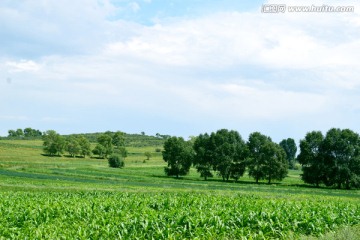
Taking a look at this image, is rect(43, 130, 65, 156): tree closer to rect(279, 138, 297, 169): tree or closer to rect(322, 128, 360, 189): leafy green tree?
rect(279, 138, 297, 169): tree

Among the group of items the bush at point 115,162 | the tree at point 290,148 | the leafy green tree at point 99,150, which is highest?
the tree at point 290,148

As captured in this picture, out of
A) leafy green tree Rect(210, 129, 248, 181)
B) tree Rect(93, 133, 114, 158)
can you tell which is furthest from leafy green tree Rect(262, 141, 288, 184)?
tree Rect(93, 133, 114, 158)

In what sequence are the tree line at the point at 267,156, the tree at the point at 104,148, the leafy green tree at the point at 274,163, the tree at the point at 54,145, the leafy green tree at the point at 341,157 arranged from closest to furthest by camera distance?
the leafy green tree at the point at 341,157 < the tree line at the point at 267,156 < the leafy green tree at the point at 274,163 < the tree at the point at 54,145 < the tree at the point at 104,148

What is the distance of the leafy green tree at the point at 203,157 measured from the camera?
10525 centimetres

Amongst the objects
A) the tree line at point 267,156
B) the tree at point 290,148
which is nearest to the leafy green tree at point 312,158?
the tree line at point 267,156

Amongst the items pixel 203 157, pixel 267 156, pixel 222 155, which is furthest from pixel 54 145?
pixel 267 156

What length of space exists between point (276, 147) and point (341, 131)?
16436mm

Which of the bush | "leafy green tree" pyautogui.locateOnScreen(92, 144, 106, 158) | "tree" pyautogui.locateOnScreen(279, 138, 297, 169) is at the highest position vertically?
"tree" pyautogui.locateOnScreen(279, 138, 297, 169)

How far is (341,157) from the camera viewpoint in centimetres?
9238

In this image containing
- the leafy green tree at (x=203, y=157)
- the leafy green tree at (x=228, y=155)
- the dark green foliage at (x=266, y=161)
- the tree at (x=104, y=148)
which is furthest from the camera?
the tree at (x=104, y=148)

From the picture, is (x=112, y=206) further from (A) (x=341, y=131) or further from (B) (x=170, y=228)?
(A) (x=341, y=131)

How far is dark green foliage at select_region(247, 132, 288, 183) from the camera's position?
9719 cm

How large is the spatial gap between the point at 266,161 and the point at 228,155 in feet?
36.6

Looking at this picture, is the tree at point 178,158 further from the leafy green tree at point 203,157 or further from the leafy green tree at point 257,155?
the leafy green tree at point 257,155
